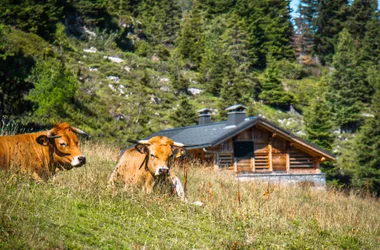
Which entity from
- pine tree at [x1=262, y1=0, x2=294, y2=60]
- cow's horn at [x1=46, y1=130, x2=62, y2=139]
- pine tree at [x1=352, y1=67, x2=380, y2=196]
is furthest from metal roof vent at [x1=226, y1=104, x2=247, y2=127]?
pine tree at [x1=262, y1=0, x2=294, y2=60]

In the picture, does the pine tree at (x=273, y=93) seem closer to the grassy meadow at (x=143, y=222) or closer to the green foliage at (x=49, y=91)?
the green foliage at (x=49, y=91)

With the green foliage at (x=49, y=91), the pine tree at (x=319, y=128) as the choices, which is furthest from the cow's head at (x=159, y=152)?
the pine tree at (x=319, y=128)

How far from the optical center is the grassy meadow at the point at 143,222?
21.6ft

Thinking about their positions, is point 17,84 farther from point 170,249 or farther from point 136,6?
point 136,6

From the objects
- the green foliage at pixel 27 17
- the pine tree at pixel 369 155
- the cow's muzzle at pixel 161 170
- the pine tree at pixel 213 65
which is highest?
the green foliage at pixel 27 17

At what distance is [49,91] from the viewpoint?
30.3 metres

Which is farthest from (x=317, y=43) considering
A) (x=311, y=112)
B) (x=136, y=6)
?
(x=311, y=112)

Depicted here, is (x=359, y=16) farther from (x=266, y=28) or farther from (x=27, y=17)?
(x=27, y=17)

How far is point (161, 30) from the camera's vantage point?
86.6 meters

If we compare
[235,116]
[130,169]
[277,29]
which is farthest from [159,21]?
[130,169]

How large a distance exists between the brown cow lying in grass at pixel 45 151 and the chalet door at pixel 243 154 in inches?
991

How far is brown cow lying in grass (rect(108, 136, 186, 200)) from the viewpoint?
32.8ft

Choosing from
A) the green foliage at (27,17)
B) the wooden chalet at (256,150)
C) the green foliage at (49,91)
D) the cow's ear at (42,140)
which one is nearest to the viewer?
the cow's ear at (42,140)

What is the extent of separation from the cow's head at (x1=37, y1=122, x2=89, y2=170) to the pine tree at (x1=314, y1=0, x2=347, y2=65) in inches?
3646
